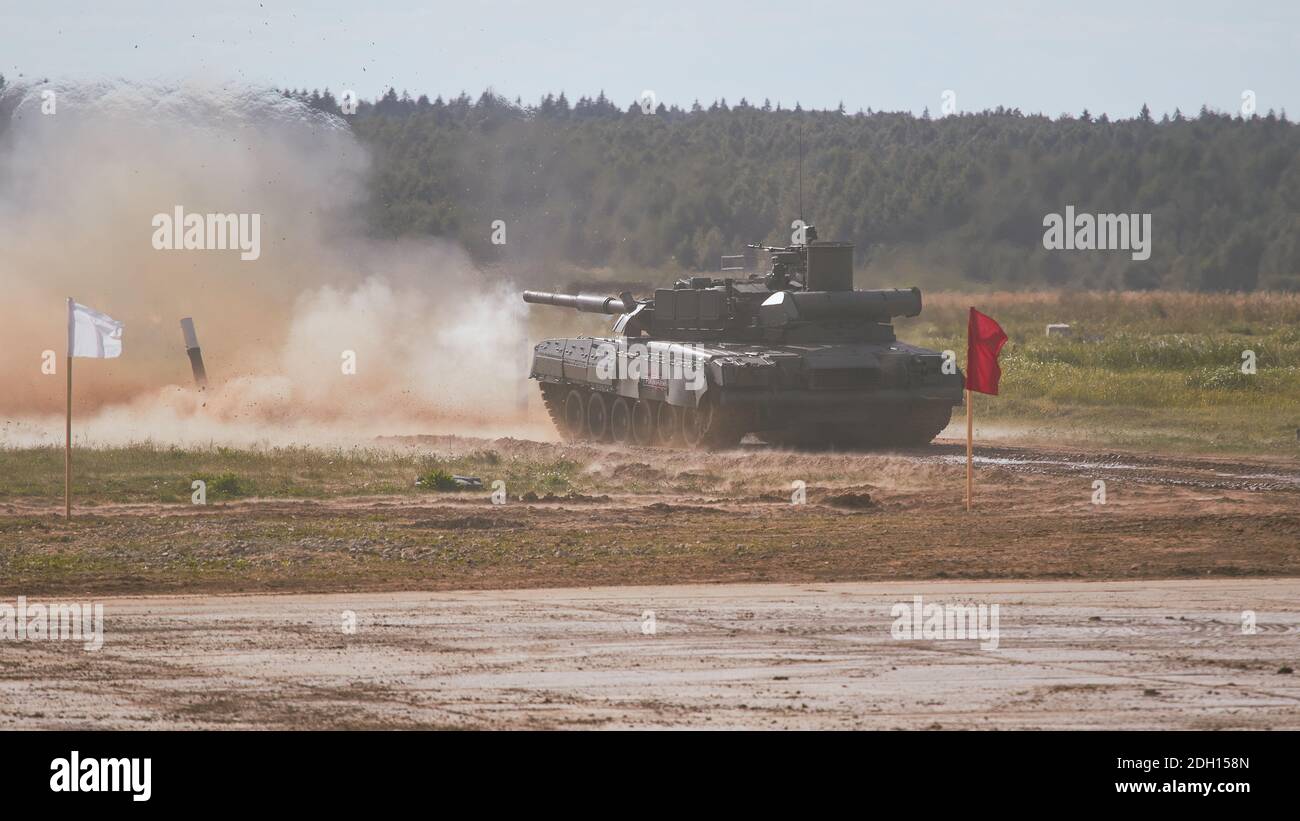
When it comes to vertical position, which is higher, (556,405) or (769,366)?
(769,366)

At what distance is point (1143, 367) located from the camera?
4203 centimetres

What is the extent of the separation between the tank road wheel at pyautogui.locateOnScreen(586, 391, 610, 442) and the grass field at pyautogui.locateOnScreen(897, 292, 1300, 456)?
6999 mm

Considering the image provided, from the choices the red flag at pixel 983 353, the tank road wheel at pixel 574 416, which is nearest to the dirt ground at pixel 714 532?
the red flag at pixel 983 353

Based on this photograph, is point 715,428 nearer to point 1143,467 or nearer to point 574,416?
point 1143,467

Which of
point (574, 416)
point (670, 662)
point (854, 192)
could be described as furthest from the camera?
point (854, 192)

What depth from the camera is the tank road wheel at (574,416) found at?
32.9 m

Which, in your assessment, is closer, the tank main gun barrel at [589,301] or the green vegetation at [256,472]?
the green vegetation at [256,472]

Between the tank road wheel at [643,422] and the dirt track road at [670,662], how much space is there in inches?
580

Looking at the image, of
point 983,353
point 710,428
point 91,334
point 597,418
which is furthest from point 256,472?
point 983,353

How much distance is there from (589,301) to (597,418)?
2.39 m

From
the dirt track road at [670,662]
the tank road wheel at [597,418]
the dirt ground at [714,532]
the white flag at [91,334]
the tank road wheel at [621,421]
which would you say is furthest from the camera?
the tank road wheel at [597,418]

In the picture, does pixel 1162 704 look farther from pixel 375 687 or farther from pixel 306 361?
pixel 306 361

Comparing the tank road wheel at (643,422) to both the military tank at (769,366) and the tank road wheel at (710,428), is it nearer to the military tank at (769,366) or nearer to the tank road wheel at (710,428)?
the military tank at (769,366)

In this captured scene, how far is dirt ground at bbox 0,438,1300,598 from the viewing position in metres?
16.3
